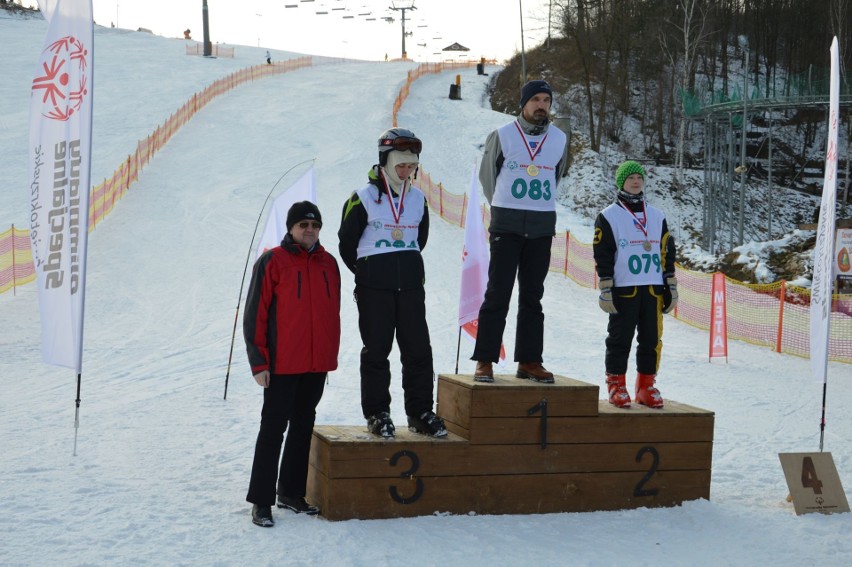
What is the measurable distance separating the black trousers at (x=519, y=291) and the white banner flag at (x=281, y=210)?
320 cm

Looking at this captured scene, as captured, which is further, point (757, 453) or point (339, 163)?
point (339, 163)

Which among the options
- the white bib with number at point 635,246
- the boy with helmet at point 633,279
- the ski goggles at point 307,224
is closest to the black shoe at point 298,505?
the ski goggles at point 307,224

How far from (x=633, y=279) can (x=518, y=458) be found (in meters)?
1.58

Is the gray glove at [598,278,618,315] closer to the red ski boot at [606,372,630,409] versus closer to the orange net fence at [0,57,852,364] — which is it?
the red ski boot at [606,372,630,409]

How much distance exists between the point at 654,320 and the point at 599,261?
1.86ft

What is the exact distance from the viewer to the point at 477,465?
518 centimetres

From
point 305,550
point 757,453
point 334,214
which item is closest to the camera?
point 305,550

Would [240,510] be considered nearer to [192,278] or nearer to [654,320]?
[654,320]

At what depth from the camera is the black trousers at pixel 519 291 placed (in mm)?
5660

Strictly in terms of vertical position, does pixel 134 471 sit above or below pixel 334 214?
below

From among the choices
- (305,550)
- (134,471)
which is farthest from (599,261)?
(134,471)

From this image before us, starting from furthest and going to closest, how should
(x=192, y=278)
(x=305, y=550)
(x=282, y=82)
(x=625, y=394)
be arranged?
(x=282, y=82) < (x=192, y=278) < (x=625, y=394) < (x=305, y=550)

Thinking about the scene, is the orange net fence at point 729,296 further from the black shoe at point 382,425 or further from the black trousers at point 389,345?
the black shoe at point 382,425

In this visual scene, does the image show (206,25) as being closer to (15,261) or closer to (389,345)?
(15,261)
